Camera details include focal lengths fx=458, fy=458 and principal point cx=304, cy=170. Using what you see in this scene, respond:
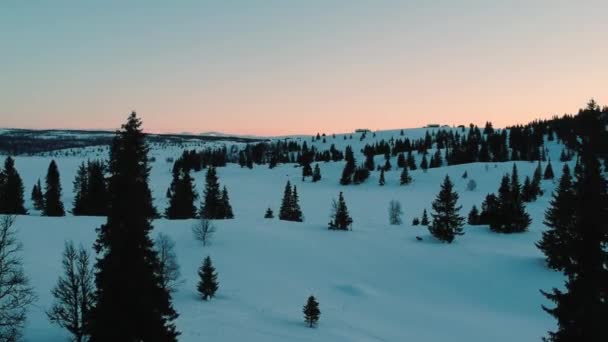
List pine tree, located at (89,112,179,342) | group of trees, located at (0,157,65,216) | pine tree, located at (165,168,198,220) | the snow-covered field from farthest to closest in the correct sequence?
pine tree, located at (165,168,198,220), group of trees, located at (0,157,65,216), the snow-covered field, pine tree, located at (89,112,179,342)

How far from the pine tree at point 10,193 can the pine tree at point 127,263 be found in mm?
61097

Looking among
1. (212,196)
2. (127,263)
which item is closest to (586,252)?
(127,263)

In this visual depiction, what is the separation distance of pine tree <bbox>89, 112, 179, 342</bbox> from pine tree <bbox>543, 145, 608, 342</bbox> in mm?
13159

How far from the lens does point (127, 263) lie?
15.8 m

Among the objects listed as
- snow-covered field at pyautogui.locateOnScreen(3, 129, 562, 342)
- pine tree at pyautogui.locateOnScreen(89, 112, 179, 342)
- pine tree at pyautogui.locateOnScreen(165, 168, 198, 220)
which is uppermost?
pine tree at pyautogui.locateOnScreen(89, 112, 179, 342)

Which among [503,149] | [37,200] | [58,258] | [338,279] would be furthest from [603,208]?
[503,149]

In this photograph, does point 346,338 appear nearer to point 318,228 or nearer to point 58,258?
point 58,258

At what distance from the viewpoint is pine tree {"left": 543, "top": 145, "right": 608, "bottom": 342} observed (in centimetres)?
1343

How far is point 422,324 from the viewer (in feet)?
118

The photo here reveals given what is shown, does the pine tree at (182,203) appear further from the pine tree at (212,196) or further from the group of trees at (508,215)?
the group of trees at (508,215)

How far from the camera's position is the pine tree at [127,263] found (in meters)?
15.6

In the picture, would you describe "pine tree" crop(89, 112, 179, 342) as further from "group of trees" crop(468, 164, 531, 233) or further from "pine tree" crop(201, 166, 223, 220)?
"pine tree" crop(201, 166, 223, 220)

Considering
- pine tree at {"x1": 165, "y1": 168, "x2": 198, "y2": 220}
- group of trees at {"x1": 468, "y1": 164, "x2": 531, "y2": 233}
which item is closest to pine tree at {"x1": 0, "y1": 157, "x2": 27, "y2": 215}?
pine tree at {"x1": 165, "y1": 168, "x2": 198, "y2": 220}

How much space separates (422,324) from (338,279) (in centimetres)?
1105
